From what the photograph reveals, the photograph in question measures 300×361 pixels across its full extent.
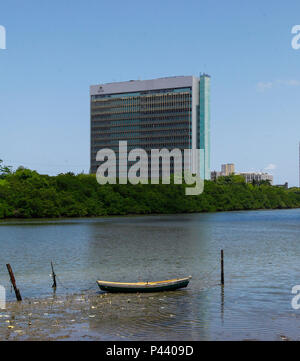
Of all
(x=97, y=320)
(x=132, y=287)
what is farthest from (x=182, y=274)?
(x=97, y=320)

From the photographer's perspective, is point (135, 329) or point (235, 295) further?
point (235, 295)

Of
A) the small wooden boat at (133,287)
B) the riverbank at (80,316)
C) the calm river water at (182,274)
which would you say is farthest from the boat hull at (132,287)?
the calm river water at (182,274)

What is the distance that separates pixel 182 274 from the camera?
165 ft

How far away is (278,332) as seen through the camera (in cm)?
2770

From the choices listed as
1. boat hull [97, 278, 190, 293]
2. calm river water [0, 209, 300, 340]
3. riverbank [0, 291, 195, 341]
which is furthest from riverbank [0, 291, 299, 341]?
boat hull [97, 278, 190, 293]

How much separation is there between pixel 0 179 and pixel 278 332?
16204cm

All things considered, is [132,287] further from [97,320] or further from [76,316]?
[97,320]

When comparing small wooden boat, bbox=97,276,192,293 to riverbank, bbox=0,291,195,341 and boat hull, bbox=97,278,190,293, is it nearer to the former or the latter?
boat hull, bbox=97,278,190,293

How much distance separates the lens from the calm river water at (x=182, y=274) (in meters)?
28.9

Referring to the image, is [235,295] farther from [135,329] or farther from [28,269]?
[28,269]

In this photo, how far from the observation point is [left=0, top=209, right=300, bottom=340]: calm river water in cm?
2889
